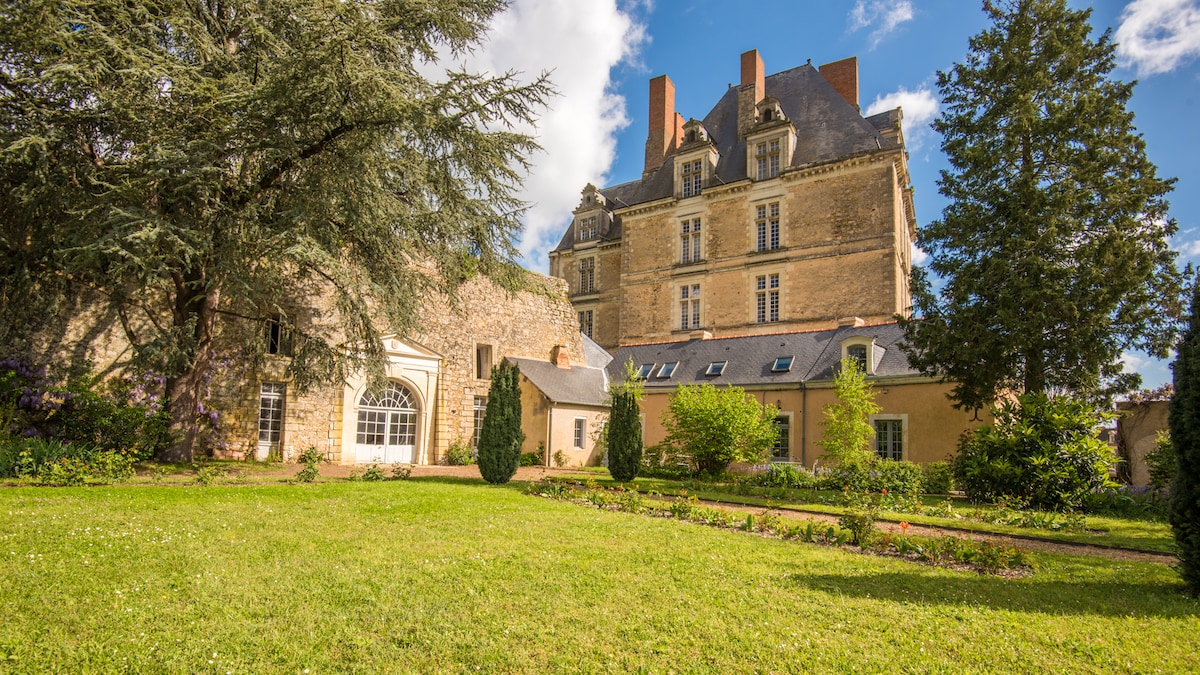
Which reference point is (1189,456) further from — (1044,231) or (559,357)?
(559,357)

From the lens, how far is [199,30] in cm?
1248

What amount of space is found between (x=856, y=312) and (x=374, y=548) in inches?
955

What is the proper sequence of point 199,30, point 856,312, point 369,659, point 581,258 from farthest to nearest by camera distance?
point 581,258 → point 856,312 → point 199,30 → point 369,659

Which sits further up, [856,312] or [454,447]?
[856,312]

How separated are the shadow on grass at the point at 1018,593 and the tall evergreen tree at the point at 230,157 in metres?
9.72

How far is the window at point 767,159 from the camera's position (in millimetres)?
29875

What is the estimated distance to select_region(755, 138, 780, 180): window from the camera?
98.0ft

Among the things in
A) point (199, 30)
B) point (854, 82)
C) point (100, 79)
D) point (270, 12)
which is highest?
→ point (854, 82)

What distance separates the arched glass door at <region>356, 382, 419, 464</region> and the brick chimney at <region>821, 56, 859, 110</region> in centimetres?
2514

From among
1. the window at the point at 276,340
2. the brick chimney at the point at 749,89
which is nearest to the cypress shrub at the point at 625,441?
the window at the point at 276,340

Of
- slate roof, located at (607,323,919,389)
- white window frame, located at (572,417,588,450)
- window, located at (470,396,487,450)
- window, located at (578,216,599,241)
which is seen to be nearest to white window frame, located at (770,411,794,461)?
slate roof, located at (607,323,919,389)

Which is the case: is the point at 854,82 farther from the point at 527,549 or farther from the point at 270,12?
the point at 527,549

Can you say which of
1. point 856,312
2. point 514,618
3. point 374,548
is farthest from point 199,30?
point 856,312

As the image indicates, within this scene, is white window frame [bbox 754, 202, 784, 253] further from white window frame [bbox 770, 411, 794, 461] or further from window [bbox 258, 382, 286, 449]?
window [bbox 258, 382, 286, 449]
